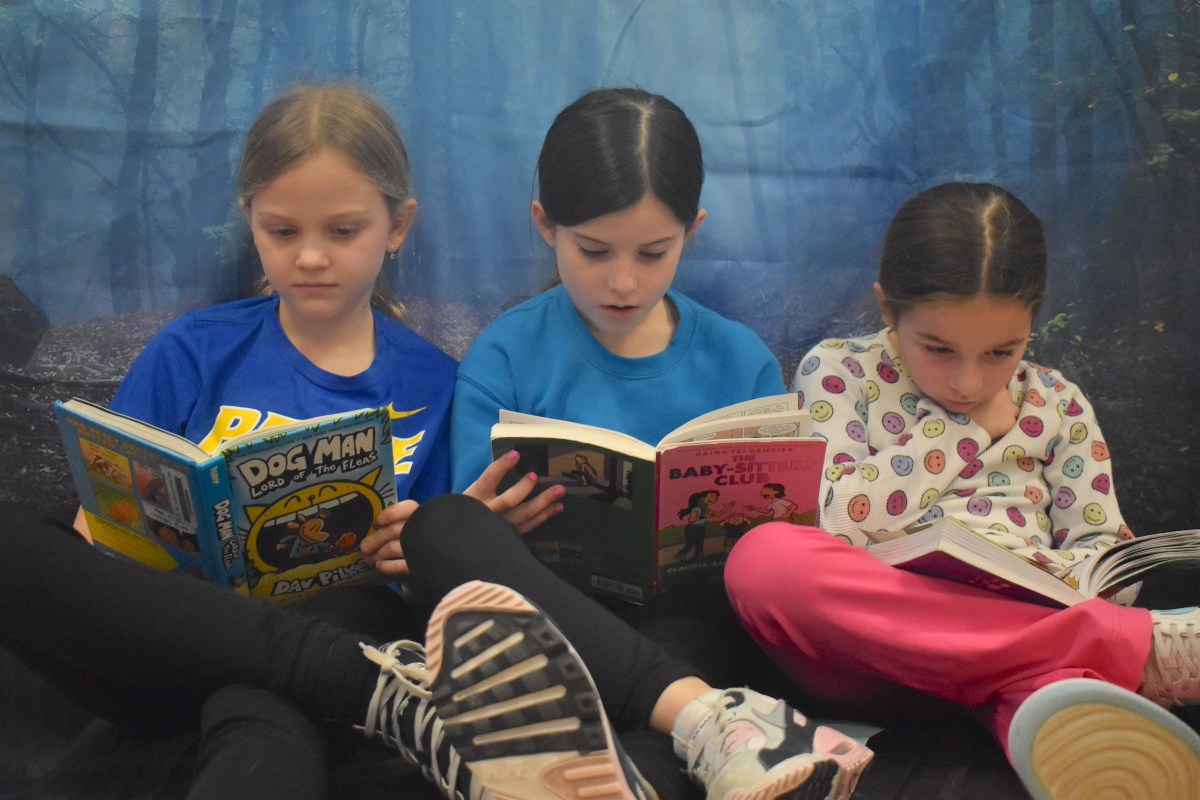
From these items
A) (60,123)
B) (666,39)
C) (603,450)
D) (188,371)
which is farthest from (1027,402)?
(60,123)

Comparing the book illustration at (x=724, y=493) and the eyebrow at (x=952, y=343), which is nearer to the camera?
the book illustration at (x=724, y=493)

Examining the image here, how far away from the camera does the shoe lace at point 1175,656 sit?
1266mm

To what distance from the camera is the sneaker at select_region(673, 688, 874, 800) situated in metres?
1.04

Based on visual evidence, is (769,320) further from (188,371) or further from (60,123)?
(60,123)

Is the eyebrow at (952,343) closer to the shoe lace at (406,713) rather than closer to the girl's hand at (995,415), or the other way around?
the girl's hand at (995,415)

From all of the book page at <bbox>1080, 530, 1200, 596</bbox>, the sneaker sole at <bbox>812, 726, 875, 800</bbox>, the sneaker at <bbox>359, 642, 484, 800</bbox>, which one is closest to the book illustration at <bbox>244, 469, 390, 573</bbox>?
the sneaker at <bbox>359, 642, 484, 800</bbox>

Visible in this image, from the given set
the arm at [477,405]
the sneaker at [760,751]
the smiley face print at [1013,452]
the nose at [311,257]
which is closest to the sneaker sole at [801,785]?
the sneaker at [760,751]

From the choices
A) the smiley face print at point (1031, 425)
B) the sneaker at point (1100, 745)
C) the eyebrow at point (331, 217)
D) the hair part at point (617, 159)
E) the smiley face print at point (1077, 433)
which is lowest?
the sneaker at point (1100, 745)

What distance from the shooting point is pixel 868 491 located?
1.58 meters

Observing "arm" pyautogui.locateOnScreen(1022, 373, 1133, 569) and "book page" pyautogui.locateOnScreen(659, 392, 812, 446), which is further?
"arm" pyautogui.locateOnScreen(1022, 373, 1133, 569)

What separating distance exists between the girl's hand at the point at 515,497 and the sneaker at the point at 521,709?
0.35 metres

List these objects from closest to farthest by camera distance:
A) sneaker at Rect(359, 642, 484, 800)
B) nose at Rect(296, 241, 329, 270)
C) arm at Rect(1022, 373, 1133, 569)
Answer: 1. sneaker at Rect(359, 642, 484, 800)
2. nose at Rect(296, 241, 329, 270)
3. arm at Rect(1022, 373, 1133, 569)

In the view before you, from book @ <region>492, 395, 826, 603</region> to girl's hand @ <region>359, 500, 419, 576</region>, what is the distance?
0.16 meters

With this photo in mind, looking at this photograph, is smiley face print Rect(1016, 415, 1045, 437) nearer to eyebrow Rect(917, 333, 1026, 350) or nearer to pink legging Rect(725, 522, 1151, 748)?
eyebrow Rect(917, 333, 1026, 350)
